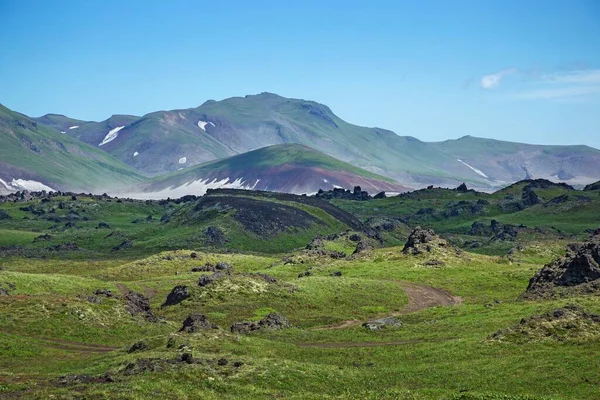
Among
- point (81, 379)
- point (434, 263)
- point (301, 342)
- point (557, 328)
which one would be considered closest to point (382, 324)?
point (301, 342)

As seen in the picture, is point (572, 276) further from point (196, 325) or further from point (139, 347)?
point (139, 347)

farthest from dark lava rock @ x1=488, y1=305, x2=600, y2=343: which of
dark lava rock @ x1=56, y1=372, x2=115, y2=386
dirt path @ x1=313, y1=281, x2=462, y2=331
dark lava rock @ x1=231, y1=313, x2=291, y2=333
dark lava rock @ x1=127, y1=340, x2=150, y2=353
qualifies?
dark lava rock @ x1=56, y1=372, x2=115, y2=386

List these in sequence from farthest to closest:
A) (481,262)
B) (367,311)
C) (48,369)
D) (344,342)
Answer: (481,262) → (367,311) → (344,342) → (48,369)

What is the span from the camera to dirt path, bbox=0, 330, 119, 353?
104 metres

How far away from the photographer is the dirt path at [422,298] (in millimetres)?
141250

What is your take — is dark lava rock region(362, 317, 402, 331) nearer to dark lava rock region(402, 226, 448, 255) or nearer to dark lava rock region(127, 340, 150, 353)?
dark lava rock region(127, 340, 150, 353)

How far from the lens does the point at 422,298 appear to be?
5979 inches

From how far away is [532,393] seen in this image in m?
70.6

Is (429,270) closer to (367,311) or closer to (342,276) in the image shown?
(342,276)

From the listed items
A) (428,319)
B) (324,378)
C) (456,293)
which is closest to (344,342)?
(428,319)

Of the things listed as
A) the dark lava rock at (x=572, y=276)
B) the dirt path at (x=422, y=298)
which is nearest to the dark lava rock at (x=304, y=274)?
the dirt path at (x=422, y=298)

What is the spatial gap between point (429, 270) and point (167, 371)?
111 m

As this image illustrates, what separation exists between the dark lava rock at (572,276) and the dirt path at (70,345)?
63272 millimetres

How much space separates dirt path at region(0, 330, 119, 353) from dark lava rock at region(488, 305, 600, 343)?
157ft
